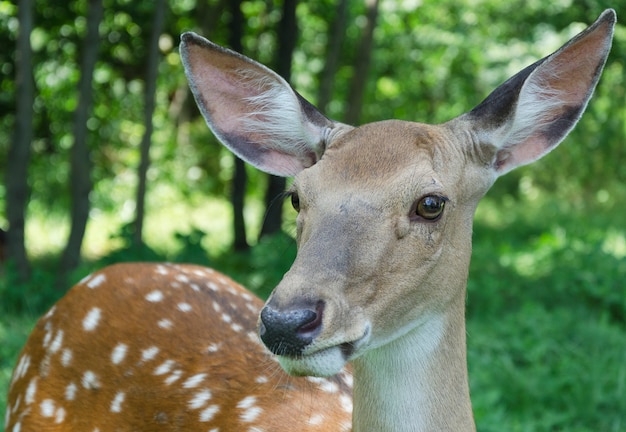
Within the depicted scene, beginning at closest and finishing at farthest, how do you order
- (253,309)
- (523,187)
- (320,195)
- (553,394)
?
(320,195) < (253,309) < (553,394) < (523,187)

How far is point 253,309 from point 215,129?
32.4 inches

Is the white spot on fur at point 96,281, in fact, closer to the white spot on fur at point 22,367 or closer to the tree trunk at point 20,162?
the white spot on fur at point 22,367

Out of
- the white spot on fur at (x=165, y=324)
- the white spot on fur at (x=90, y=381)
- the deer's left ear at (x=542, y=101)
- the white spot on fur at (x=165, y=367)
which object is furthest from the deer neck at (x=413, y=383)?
the white spot on fur at (x=90, y=381)

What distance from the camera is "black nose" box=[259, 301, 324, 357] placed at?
2033mm

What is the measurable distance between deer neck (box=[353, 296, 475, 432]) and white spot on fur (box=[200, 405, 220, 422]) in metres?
0.59

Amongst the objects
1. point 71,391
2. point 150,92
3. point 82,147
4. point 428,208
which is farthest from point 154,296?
point 150,92

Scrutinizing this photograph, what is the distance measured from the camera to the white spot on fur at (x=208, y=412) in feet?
9.64

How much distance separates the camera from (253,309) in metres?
3.47

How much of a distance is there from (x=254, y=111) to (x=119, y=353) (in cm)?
97

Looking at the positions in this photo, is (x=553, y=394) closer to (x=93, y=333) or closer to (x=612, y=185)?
(x=93, y=333)

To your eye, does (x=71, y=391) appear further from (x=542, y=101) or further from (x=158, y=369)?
(x=542, y=101)

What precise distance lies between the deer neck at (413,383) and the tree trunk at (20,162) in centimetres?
451

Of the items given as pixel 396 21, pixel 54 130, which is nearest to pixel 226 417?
pixel 54 130

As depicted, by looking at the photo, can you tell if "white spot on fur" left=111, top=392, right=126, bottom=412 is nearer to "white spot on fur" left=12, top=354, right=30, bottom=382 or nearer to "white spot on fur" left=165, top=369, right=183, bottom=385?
"white spot on fur" left=165, top=369, right=183, bottom=385
